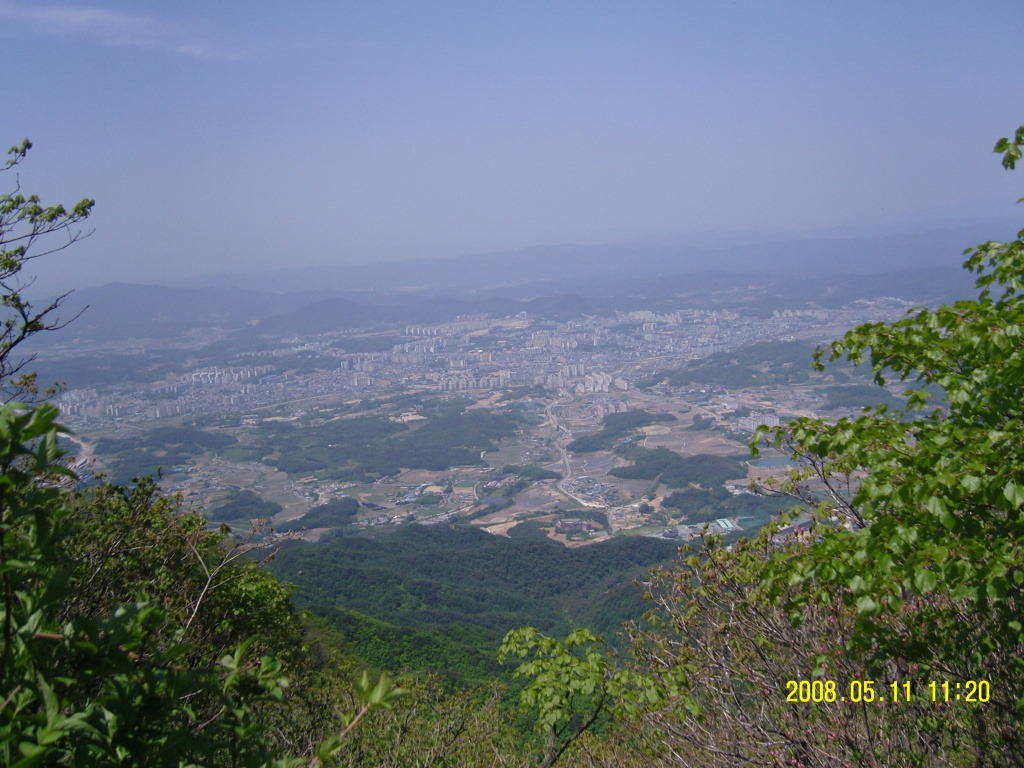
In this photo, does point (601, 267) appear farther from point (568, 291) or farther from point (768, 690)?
point (768, 690)

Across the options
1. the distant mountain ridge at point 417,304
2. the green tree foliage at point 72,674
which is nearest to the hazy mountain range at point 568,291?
the distant mountain ridge at point 417,304

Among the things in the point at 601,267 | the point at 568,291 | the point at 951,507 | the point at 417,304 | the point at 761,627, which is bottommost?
the point at 417,304

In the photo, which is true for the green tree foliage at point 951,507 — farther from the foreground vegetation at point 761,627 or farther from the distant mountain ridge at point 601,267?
the distant mountain ridge at point 601,267

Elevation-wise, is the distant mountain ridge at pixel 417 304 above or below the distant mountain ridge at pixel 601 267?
below

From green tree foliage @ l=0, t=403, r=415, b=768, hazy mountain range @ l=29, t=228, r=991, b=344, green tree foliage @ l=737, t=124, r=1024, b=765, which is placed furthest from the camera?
hazy mountain range @ l=29, t=228, r=991, b=344

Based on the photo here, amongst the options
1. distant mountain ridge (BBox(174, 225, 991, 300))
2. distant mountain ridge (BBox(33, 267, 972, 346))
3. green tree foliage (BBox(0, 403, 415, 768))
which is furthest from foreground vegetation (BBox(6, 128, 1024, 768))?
distant mountain ridge (BBox(174, 225, 991, 300))
